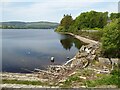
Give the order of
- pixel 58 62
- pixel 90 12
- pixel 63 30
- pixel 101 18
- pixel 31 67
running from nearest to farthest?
pixel 31 67 → pixel 58 62 → pixel 101 18 → pixel 90 12 → pixel 63 30

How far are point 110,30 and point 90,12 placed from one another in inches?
2068

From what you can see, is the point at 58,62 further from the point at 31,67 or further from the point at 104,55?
the point at 104,55

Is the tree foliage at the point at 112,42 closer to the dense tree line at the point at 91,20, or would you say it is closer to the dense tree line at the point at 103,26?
the dense tree line at the point at 103,26

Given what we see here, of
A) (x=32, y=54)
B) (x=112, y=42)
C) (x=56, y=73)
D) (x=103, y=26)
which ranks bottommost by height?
(x=32, y=54)

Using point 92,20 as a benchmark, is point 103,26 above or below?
below

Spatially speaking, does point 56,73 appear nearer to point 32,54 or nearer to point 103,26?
point 32,54

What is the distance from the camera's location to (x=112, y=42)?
16641mm

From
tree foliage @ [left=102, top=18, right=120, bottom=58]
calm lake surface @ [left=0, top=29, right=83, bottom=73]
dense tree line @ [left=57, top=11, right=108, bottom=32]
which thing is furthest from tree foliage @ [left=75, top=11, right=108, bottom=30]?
tree foliage @ [left=102, top=18, right=120, bottom=58]

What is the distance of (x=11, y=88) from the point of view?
6.12 meters

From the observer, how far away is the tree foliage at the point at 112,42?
16.4 m

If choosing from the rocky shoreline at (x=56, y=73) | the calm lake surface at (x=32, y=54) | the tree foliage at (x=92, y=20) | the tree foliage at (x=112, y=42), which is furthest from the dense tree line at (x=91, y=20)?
the tree foliage at (x=112, y=42)

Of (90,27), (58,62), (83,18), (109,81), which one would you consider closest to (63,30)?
(83,18)

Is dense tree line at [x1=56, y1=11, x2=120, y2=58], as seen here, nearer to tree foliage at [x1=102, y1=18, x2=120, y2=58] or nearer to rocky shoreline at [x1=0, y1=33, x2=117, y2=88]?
tree foliage at [x1=102, y1=18, x2=120, y2=58]

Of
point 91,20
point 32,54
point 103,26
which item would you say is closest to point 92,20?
point 91,20
